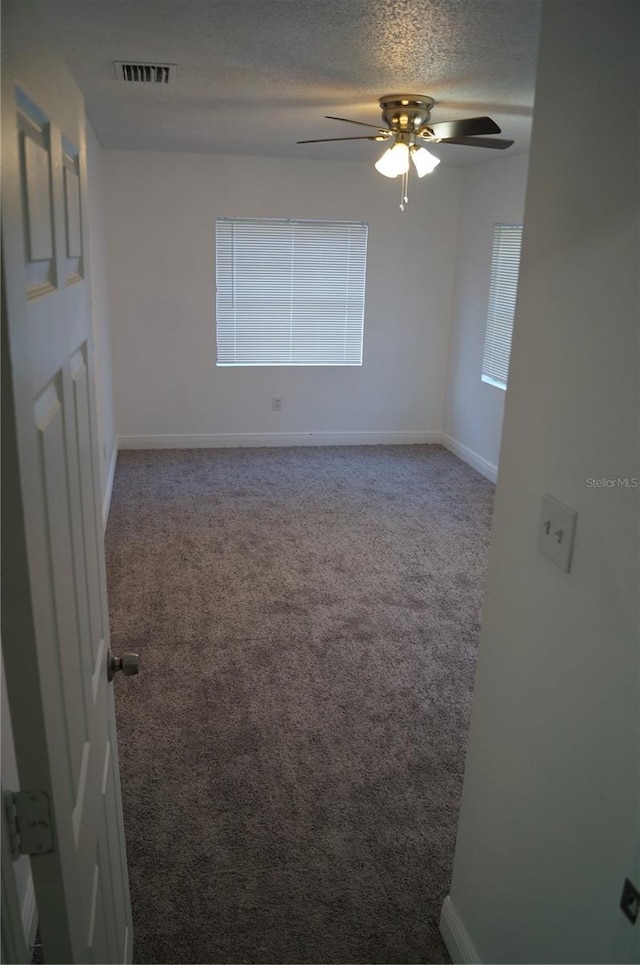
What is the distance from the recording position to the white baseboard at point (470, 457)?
570 cm

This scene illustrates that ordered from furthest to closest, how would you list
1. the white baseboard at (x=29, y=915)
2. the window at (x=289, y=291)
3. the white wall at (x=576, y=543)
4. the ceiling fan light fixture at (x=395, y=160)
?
the window at (x=289, y=291), the ceiling fan light fixture at (x=395, y=160), the white baseboard at (x=29, y=915), the white wall at (x=576, y=543)

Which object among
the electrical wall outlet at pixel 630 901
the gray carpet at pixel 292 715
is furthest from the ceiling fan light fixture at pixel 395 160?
the electrical wall outlet at pixel 630 901

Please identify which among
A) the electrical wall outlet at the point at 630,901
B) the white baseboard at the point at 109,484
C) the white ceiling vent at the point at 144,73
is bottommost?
the white baseboard at the point at 109,484

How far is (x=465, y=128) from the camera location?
128 inches

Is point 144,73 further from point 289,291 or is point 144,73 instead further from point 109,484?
point 289,291

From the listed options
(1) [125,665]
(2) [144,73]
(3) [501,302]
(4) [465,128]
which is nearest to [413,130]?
(4) [465,128]

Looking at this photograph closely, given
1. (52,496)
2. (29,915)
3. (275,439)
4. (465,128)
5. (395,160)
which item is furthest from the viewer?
(275,439)

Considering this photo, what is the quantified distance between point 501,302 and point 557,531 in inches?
177

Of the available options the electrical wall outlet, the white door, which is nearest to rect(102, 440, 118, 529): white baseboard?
the white door

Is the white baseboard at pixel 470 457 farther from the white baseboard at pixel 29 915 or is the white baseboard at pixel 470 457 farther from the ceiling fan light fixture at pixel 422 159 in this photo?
the white baseboard at pixel 29 915

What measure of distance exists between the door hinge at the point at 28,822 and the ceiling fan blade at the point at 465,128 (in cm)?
310

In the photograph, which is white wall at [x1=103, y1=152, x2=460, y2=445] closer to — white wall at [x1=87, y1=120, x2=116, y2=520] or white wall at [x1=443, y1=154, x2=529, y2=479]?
white wall at [x1=443, y1=154, x2=529, y2=479]

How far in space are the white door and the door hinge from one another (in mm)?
13

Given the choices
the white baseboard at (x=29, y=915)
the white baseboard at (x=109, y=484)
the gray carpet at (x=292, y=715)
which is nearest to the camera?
the white baseboard at (x=29, y=915)
